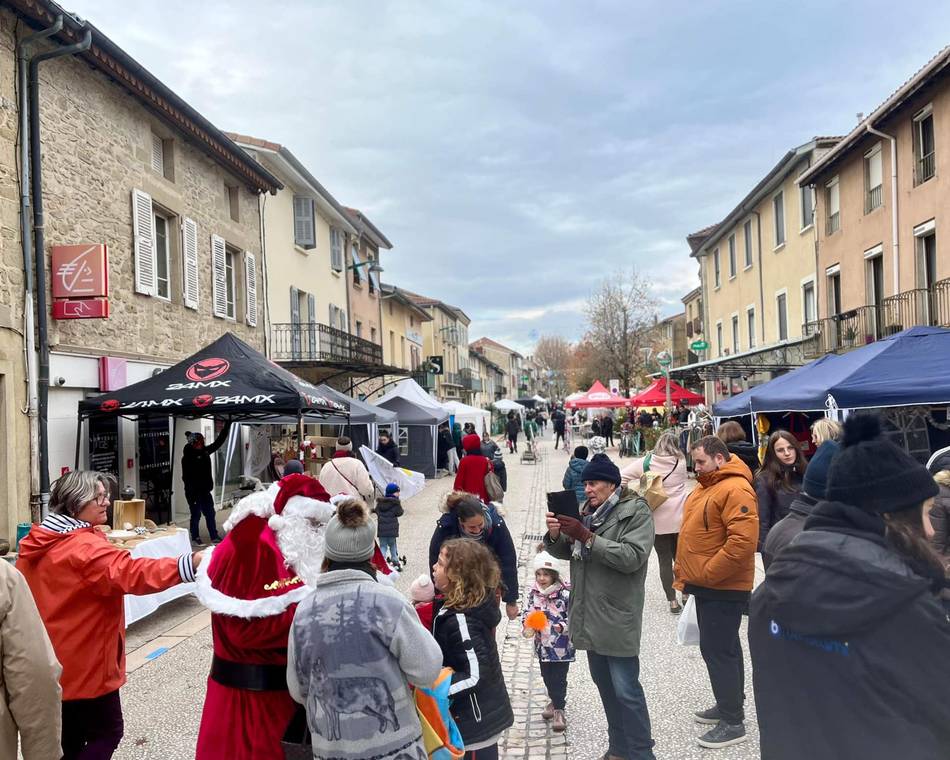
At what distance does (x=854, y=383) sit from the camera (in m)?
8.66

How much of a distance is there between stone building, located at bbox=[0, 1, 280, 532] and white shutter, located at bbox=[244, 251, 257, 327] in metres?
0.56

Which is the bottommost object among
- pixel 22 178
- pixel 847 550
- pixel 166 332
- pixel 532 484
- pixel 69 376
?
pixel 532 484

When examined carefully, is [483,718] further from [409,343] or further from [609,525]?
[409,343]

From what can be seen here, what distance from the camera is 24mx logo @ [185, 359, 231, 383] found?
976cm

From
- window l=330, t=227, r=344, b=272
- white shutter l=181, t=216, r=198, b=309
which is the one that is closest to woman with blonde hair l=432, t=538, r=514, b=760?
white shutter l=181, t=216, r=198, b=309

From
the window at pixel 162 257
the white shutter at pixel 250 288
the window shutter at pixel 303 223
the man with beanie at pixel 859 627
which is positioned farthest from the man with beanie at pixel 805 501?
the window shutter at pixel 303 223

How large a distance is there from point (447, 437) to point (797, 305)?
11534 mm

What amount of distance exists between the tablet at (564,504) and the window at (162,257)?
432 inches

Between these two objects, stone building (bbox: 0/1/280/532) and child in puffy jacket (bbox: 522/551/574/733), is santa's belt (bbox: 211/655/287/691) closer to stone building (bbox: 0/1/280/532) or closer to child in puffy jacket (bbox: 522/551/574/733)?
child in puffy jacket (bbox: 522/551/574/733)

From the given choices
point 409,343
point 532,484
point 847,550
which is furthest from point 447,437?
point 847,550

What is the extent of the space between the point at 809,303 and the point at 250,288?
15.6 metres

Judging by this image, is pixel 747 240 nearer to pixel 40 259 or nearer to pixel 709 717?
pixel 40 259

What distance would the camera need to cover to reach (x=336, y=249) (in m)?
26.2

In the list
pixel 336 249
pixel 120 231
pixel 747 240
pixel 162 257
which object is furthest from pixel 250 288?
pixel 747 240
